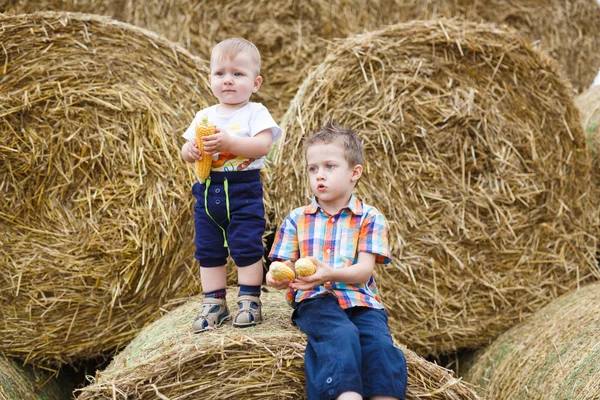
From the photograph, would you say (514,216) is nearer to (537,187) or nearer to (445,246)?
(537,187)

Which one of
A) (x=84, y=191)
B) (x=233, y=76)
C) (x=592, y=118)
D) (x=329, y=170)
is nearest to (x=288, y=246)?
(x=329, y=170)

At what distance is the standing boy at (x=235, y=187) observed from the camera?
207 cm

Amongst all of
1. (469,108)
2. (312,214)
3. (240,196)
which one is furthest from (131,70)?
(469,108)

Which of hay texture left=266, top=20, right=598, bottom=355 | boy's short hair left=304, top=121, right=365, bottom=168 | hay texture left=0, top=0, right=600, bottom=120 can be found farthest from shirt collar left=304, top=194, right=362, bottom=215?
hay texture left=0, top=0, right=600, bottom=120

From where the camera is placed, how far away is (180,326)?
2.19 metres

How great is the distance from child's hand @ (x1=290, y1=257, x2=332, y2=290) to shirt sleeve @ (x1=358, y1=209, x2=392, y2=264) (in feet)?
0.55

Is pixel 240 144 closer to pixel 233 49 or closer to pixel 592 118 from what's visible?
pixel 233 49

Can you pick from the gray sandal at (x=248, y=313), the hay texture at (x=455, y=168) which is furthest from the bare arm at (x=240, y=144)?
the hay texture at (x=455, y=168)

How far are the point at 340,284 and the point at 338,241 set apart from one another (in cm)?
13

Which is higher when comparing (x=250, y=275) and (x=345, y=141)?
(x=345, y=141)

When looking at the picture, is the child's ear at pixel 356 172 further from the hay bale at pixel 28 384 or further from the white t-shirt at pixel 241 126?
the hay bale at pixel 28 384

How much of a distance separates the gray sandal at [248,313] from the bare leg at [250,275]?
0.05 m

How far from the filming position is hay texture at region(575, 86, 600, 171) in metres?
3.09

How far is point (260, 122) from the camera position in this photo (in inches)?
83.1
